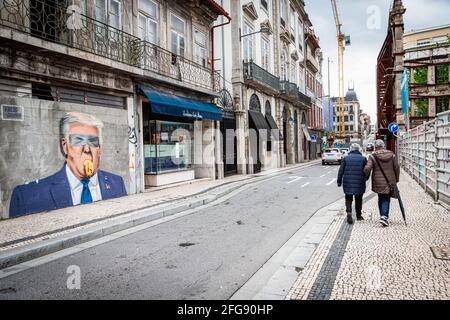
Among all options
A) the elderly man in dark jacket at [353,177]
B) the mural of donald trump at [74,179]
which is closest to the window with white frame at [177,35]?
the mural of donald trump at [74,179]

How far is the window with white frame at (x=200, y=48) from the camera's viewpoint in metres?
16.0

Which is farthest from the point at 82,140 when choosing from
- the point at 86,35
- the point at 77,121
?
the point at 86,35

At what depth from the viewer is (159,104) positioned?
11773mm

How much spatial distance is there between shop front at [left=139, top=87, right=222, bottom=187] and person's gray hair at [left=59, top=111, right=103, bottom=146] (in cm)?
210

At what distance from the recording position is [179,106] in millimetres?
12898

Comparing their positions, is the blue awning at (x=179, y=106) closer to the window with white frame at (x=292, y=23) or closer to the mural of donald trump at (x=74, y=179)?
the mural of donald trump at (x=74, y=179)

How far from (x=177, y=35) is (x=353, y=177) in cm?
1076

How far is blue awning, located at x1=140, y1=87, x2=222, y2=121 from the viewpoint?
11704 millimetres

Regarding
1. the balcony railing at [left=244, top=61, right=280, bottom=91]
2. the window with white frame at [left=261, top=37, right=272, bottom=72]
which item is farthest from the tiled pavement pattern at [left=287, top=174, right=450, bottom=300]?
the window with white frame at [left=261, top=37, right=272, bottom=72]

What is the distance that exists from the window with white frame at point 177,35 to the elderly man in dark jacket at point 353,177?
32.3 feet

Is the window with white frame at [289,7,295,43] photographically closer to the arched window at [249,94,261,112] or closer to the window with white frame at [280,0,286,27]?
the window with white frame at [280,0,286,27]

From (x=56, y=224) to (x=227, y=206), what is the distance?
4564 mm

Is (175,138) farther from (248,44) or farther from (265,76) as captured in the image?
(265,76)

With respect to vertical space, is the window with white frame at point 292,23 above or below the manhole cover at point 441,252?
above
